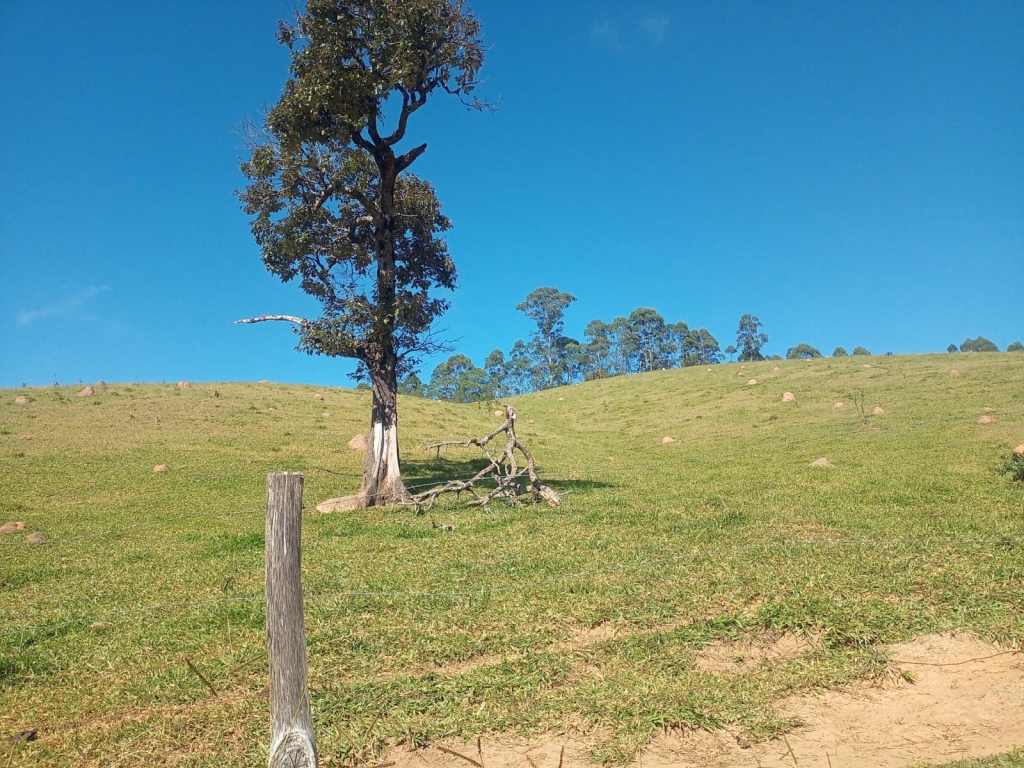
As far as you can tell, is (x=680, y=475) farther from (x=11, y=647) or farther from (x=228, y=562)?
(x=11, y=647)

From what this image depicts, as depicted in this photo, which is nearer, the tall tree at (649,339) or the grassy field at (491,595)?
the grassy field at (491,595)

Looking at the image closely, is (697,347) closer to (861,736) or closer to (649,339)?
(649,339)

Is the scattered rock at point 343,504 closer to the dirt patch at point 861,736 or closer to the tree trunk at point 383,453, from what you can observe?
the tree trunk at point 383,453

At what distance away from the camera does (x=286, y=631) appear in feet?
15.8

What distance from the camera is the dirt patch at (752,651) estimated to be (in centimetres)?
682

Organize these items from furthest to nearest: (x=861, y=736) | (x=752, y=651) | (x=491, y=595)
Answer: (x=491, y=595) → (x=752, y=651) → (x=861, y=736)

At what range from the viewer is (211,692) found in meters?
6.59

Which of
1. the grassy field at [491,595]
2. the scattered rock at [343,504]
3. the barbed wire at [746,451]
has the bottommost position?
the grassy field at [491,595]

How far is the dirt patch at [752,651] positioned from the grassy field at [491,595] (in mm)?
112

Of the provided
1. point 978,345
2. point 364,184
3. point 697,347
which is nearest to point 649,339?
point 697,347

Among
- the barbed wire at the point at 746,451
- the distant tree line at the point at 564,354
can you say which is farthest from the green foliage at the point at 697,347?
the barbed wire at the point at 746,451

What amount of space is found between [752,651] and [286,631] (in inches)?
189

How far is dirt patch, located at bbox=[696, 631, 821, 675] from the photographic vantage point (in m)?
6.82

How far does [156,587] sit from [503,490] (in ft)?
26.1
